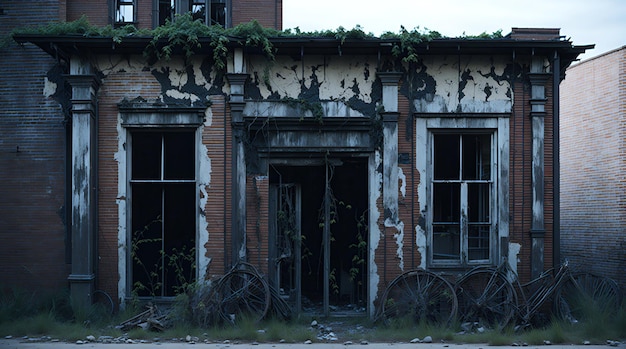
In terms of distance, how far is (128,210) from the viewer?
394 inches

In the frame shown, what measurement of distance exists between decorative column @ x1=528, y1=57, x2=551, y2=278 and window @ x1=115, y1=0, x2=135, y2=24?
8.07m

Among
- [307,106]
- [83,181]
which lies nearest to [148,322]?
[83,181]

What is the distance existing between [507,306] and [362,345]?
2777mm

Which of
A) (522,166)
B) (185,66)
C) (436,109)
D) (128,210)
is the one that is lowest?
(128,210)

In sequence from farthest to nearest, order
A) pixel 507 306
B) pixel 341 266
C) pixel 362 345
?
pixel 341 266 < pixel 507 306 < pixel 362 345

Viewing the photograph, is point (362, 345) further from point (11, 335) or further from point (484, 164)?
point (11, 335)

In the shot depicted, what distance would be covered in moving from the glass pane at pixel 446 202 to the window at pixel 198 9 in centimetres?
568

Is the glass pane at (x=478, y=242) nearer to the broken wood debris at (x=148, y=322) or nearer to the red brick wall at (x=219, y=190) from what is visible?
the red brick wall at (x=219, y=190)

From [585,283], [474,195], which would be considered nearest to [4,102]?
[474,195]

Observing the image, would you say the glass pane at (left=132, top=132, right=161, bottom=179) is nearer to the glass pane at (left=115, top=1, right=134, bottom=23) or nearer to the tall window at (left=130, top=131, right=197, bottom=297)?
the tall window at (left=130, top=131, right=197, bottom=297)

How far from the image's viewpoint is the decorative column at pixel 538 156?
389 inches

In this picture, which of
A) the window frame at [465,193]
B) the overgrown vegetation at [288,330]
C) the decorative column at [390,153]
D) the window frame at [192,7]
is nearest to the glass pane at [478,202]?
the window frame at [465,193]

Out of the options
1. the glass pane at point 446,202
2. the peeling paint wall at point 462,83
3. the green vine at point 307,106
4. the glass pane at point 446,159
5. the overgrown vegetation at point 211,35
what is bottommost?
the glass pane at point 446,202

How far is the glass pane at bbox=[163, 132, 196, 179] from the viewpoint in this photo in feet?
33.5
